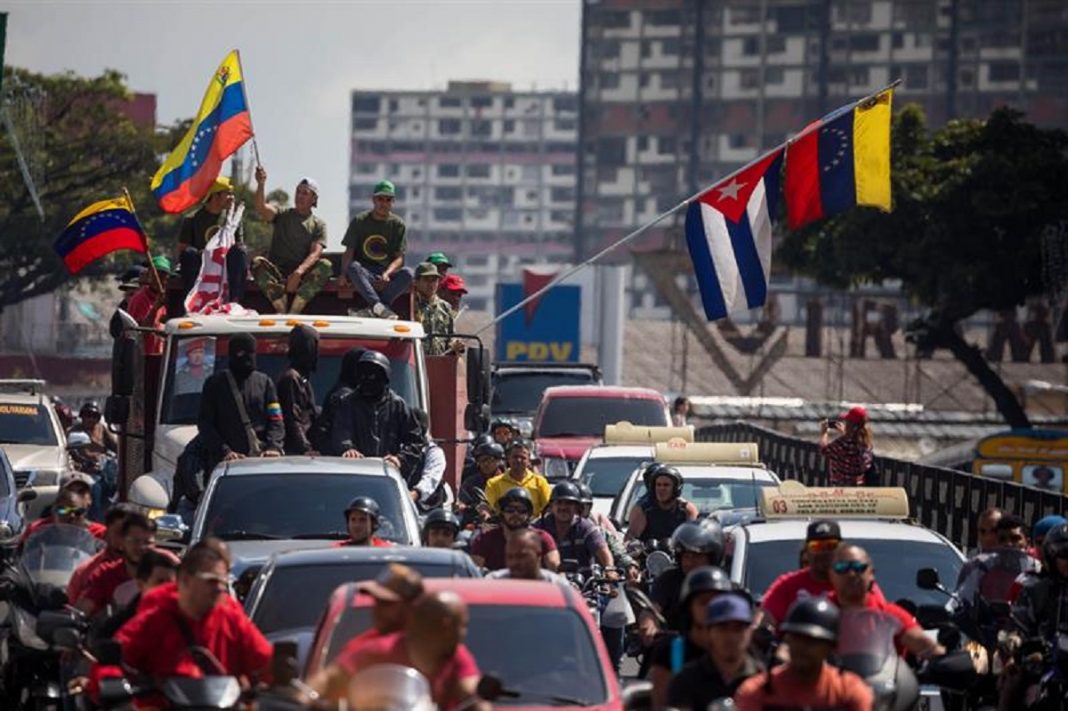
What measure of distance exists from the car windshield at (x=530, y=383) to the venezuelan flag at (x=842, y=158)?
31.1 ft

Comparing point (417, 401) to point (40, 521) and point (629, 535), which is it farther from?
point (40, 521)

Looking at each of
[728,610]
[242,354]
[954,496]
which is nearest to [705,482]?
[954,496]

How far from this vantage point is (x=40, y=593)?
15617mm

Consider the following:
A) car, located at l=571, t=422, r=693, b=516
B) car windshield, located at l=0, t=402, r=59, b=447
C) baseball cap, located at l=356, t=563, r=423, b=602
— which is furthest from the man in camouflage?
baseball cap, located at l=356, t=563, r=423, b=602

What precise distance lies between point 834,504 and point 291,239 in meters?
6.91

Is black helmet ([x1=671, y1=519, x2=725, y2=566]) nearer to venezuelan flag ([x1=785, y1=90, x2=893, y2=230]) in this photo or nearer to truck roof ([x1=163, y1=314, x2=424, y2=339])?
truck roof ([x1=163, y1=314, x2=424, y2=339])

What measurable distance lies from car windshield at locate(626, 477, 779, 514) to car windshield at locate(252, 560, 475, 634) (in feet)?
35.4

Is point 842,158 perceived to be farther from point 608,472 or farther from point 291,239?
point 291,239

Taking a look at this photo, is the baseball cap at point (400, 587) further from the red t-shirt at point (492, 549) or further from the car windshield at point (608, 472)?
the car windshield at point (608, 472)

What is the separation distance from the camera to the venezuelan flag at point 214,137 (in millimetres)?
28609

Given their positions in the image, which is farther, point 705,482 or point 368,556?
point 705,482

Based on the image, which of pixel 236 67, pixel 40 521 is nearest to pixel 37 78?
pixel 236 67

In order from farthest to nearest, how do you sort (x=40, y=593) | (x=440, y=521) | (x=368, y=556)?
1. (x=440, y=521)
2. (x=40, y=593)
3. (x=368, y=556)

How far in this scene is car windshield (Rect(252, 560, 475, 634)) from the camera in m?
13.8
